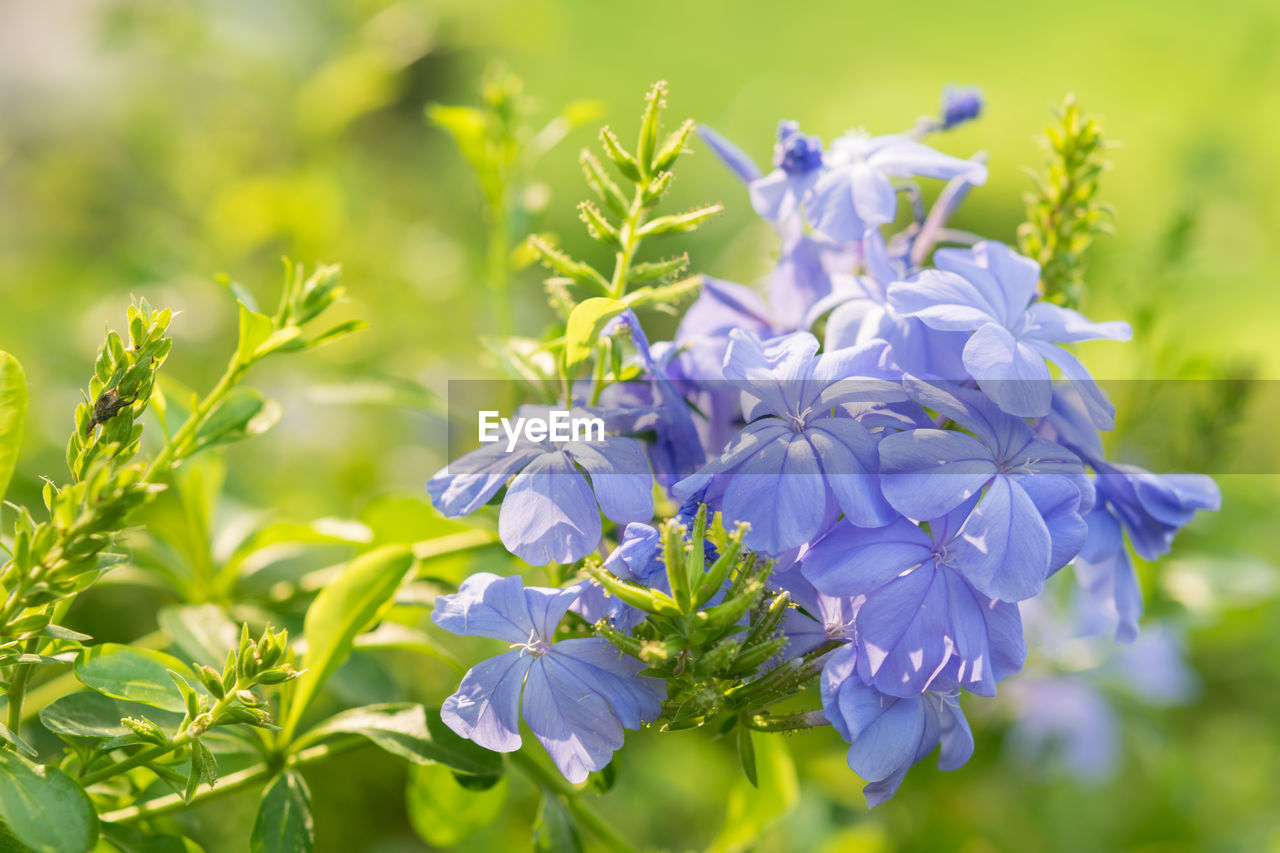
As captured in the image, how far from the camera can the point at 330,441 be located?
2.08m

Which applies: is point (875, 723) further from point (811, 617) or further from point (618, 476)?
point (618, 476)

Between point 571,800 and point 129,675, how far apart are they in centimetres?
37

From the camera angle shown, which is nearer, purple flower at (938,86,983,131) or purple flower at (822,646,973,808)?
purple flower at (822,646,973,808)

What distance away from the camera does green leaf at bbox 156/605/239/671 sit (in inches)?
32.1

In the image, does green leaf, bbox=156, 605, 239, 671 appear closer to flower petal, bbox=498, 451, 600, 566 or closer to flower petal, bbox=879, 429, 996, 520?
flower petal, bbox=498, 451, 600, 566

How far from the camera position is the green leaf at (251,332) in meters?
0.75

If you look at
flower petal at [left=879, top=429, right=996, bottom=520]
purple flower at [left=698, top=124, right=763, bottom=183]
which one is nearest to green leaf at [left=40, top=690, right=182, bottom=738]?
flower petal at [left=879, top=429, right=996, bottom=520]

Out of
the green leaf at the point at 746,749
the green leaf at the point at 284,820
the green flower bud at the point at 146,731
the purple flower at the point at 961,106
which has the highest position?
the purple flower at the point at 961,106

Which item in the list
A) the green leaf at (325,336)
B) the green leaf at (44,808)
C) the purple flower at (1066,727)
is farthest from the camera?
the purple flower at (1066,727)

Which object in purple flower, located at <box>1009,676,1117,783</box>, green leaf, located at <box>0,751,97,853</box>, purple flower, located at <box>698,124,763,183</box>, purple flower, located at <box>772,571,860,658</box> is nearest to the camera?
green leaf, located at <box>0,751,97,853</box>

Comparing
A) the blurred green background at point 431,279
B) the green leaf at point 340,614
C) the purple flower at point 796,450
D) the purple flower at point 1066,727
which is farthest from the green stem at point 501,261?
the purple flower at point 1066,727

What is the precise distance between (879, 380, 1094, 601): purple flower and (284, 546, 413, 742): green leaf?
38 cm

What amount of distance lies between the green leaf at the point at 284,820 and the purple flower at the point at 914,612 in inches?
16.1

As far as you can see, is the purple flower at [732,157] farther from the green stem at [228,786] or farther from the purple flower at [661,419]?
the green stem at [228,786]
